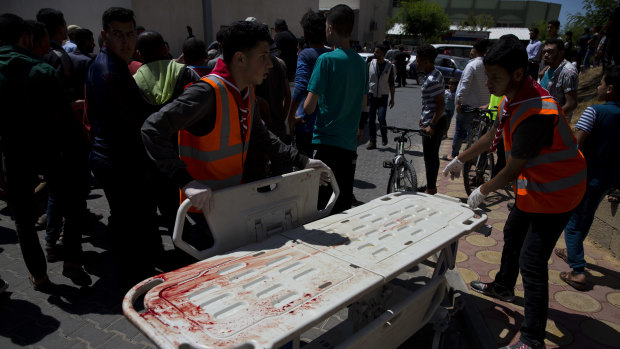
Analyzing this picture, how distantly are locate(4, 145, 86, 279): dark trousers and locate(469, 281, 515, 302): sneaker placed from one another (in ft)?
10.9

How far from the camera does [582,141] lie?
323cm

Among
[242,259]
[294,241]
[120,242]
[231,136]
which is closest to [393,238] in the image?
[294,241]

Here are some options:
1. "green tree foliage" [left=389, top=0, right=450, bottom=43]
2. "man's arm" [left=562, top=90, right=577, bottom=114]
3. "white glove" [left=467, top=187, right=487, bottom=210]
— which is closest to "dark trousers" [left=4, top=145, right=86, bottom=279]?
"white glove" [left=467, top=187, right=487, bottom=210]

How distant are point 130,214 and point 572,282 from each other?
12.1ft

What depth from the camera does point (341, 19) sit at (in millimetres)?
3193

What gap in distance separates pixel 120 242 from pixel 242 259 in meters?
1.44

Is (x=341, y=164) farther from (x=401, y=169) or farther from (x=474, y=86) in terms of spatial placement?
(x=474, y=86)

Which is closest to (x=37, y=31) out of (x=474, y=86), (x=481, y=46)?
(x=474, y=86)

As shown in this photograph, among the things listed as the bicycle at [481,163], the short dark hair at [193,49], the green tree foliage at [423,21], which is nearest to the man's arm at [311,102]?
the short dark hair at [193,49]

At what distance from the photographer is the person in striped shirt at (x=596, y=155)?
10.4 feet

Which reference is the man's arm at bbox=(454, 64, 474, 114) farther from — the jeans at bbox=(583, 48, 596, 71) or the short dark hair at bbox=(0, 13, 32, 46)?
the jeans at bbox=(583, 48, 596, 71)

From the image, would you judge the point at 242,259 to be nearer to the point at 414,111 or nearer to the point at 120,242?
the point at 120,242

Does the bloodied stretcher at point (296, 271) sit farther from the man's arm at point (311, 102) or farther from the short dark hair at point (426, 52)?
the short dark hair at point (426, 52)

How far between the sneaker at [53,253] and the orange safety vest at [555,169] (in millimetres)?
3967
